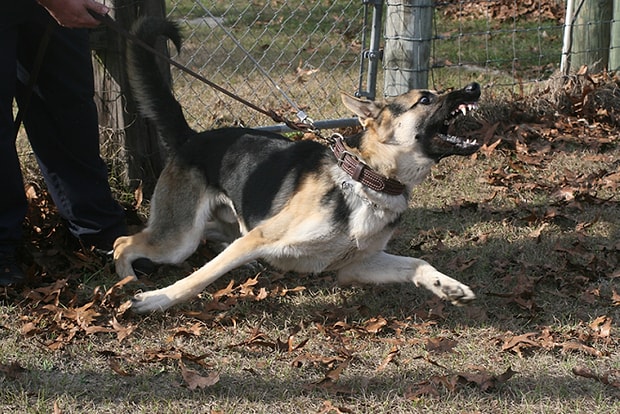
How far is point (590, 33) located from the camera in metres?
7.58

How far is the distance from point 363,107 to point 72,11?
1.50 metres

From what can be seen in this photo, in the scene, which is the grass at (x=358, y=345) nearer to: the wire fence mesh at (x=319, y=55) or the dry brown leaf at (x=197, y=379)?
the dry brown leaf at (x=197, y=379)

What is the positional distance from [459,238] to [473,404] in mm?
1997

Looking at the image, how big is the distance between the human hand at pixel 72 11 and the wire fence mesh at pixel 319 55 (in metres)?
2.16

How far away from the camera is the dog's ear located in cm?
436

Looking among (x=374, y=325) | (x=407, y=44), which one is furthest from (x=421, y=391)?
(x=407, y=44)

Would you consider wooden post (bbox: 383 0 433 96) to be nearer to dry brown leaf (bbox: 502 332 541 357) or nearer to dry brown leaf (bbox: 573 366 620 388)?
dry brown leaf (bbox: 502 332 541 357)

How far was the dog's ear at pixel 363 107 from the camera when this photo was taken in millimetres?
4363

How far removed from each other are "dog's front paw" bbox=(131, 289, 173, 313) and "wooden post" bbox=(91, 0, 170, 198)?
1.49 m

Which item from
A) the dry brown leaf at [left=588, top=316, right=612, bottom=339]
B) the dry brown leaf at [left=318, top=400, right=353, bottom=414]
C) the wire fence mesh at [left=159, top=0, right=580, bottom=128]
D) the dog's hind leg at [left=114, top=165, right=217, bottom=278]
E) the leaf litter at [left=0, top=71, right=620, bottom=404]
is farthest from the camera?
the wire fence mesh at [left=159, top=0, right=580, bottom=128]

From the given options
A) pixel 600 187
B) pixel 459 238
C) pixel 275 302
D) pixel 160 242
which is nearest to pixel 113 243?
pixel 160 242

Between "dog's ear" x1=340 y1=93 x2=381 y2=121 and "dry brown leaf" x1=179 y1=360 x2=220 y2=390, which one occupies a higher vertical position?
"dog's ear" x1=340 y1=93 x2=381 y2=121

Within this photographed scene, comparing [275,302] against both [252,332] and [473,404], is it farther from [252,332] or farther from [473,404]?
[473,404]

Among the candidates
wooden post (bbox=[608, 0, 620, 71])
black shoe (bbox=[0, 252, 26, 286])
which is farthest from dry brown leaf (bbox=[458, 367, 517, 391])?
wooden post (bbox=[608, 0, 620, 71])
